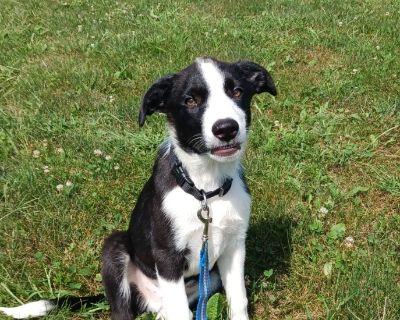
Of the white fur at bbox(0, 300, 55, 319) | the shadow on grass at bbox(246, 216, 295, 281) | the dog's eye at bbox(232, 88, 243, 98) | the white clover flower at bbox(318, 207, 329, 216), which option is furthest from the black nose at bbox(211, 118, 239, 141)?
the white clover flower at bbox(318, 207, 329, 216)

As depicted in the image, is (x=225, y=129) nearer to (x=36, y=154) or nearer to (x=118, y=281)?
(x=118, y=281)

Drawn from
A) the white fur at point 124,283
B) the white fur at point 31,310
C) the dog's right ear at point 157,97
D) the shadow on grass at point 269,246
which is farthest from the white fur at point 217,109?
the white fur at point 31,310

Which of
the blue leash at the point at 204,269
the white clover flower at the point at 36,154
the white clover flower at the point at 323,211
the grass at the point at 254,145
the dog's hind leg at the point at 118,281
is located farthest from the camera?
the white clover flower at the point at 36,154

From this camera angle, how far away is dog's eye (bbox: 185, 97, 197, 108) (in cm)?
290

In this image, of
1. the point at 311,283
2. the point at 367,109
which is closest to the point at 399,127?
the point at 367,109

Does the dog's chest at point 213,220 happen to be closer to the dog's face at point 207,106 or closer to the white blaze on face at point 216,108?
the dog's face at point 207,106

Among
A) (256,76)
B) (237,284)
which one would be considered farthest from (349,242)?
(256,76)

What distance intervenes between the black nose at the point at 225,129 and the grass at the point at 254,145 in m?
1.14

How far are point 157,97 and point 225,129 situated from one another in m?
0.60

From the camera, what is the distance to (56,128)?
533cm

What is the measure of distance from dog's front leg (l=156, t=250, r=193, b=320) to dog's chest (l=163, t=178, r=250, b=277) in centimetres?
9

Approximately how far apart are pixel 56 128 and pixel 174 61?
6.31ft

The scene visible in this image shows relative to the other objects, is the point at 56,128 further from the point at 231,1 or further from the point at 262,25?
the point at 231,1

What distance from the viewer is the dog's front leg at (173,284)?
3.03 metres
